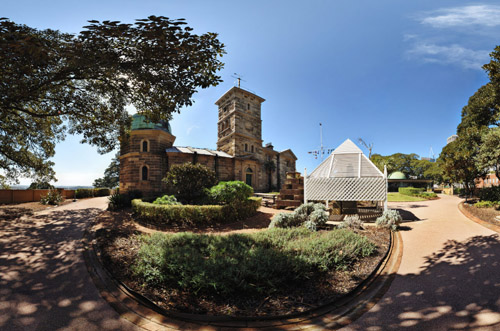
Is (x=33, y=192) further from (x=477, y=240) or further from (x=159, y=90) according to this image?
(x=477, y=240)

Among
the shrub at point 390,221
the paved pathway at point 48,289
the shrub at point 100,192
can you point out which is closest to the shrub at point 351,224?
the shrub at point 390,221

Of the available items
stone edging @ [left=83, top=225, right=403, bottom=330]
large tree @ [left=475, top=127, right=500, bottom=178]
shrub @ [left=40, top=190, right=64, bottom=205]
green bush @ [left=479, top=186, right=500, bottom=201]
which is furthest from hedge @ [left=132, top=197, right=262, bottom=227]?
green bush @ [left=479, top=186, right=500, bottom=201]

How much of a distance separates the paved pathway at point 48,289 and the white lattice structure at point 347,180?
9.16 meters

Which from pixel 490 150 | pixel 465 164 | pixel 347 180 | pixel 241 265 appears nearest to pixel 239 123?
pixel 347 180

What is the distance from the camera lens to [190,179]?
43.2 ft

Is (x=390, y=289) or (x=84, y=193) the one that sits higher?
(x=84, y=193)

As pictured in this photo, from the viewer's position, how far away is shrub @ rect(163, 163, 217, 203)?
514 inches

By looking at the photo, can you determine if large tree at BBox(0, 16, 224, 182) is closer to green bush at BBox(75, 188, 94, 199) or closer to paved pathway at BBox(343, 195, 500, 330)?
paved pathway at BBox(343, 195, 500, 330)

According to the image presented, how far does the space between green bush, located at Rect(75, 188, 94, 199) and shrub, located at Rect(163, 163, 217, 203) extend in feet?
65.2

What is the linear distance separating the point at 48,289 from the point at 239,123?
25520 mm

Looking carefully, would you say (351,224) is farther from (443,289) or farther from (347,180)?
(443,289)

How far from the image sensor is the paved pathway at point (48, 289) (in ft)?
9.83

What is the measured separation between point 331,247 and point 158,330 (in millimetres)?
4274

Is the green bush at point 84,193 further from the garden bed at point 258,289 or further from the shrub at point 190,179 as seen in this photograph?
the garden bed at point 258,289
